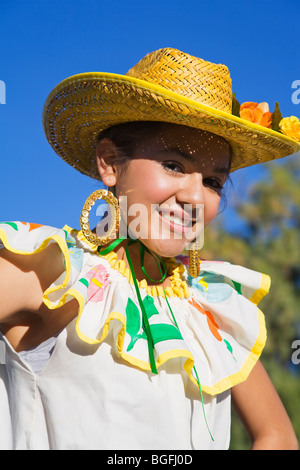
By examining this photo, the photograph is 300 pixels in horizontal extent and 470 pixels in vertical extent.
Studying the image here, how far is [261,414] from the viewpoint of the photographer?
83.4 inches

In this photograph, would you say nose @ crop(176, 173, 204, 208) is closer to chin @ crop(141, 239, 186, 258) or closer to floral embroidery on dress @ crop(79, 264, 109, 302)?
chin @ crop(141, 239, 186, 258)

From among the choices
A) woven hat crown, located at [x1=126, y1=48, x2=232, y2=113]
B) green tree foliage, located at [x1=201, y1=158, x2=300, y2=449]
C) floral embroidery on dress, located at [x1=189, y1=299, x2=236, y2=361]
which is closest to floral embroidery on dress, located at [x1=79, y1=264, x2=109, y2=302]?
floral embroidery on dress, located at [x1=189, y1=299, x2=236, y2=361]

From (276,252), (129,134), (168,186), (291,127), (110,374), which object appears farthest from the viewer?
(276,252)

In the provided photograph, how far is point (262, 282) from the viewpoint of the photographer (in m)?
2.28

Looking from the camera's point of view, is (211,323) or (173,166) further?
(211,323)

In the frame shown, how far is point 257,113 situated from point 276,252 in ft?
33.5

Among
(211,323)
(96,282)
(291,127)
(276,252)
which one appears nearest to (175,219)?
(96,282)

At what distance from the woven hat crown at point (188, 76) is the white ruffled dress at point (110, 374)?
25.5 inches

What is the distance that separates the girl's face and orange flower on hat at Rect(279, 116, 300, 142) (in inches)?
12.6

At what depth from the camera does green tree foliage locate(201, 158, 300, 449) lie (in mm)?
9935

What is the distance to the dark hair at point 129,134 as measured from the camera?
1917 mm

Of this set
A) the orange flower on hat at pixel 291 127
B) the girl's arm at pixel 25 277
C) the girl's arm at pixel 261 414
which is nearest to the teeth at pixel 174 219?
the girl's arm at pixel 25 277

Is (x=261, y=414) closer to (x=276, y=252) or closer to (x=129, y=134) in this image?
(x=129, y=134)
